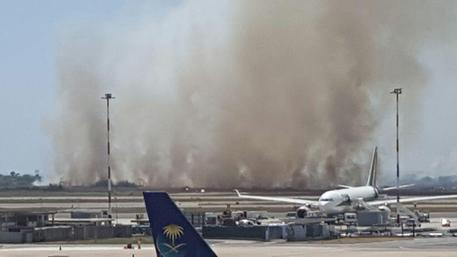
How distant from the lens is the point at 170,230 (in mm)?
36312

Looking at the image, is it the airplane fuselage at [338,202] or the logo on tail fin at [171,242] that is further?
the airplane fuselage at [338,202]

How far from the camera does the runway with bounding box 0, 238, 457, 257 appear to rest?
73000mm

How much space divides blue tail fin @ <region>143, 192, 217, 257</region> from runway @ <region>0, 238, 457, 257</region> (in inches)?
1380

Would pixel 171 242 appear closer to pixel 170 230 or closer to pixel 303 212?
pixel 170 230

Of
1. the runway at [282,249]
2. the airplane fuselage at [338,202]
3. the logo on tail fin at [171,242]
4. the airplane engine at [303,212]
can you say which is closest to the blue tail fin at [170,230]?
the logo on tail fin at [171,242]

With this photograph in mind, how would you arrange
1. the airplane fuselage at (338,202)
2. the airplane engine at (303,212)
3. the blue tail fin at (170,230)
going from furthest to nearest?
the airplane fuselage at (338,202) → the airplane engine at (303,212) → the blue tail fin at (170,230)

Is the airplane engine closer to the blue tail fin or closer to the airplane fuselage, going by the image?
the airplane fuselage

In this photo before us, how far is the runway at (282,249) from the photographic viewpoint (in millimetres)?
73000

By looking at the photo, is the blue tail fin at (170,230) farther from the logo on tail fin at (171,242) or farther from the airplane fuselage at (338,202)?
the airplane fuselage at (338,202)

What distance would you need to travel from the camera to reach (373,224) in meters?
108

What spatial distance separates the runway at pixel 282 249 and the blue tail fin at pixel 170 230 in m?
35.1

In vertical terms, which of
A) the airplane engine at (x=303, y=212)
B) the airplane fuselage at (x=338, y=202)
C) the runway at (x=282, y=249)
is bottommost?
the runway at (x=282, y=249)

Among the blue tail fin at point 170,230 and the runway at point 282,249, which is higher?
the blue tail fin at point 170,230

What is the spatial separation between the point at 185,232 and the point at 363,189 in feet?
300
